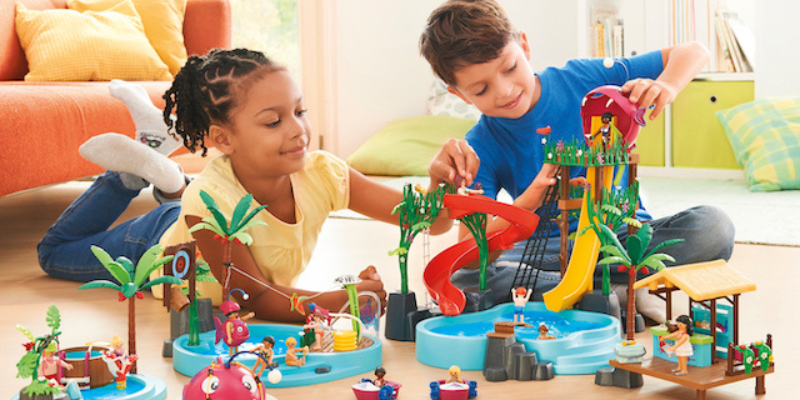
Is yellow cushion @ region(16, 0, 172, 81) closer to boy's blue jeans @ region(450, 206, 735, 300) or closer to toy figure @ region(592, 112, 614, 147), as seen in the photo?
boy's blue jeans @ region(450, 206, 735, 300)

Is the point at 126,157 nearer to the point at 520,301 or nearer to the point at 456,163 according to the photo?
the point at 456,163

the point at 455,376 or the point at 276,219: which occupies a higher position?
the point at 276,219

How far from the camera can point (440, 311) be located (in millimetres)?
1284

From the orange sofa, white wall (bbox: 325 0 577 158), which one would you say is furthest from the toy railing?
white wall (bbox: 325 0 577 158)

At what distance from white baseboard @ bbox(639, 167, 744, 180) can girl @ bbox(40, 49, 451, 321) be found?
6.14 ft

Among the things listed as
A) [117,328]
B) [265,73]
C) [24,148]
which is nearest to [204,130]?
Answer: [265,73]

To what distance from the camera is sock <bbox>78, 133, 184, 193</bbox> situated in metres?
1.74

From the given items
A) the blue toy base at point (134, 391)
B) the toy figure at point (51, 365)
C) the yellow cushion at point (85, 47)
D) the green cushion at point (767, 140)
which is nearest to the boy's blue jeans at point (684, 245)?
the blue toy base at point (134, 391)

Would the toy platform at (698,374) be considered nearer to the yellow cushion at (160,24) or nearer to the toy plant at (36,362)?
the toy plant at (36,362)

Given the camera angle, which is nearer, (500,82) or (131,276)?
(131,276)

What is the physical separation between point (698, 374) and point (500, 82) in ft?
2.02

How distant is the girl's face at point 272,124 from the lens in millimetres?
1424

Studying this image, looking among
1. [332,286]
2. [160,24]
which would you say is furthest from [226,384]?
[160,24]

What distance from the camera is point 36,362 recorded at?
3.24ft
